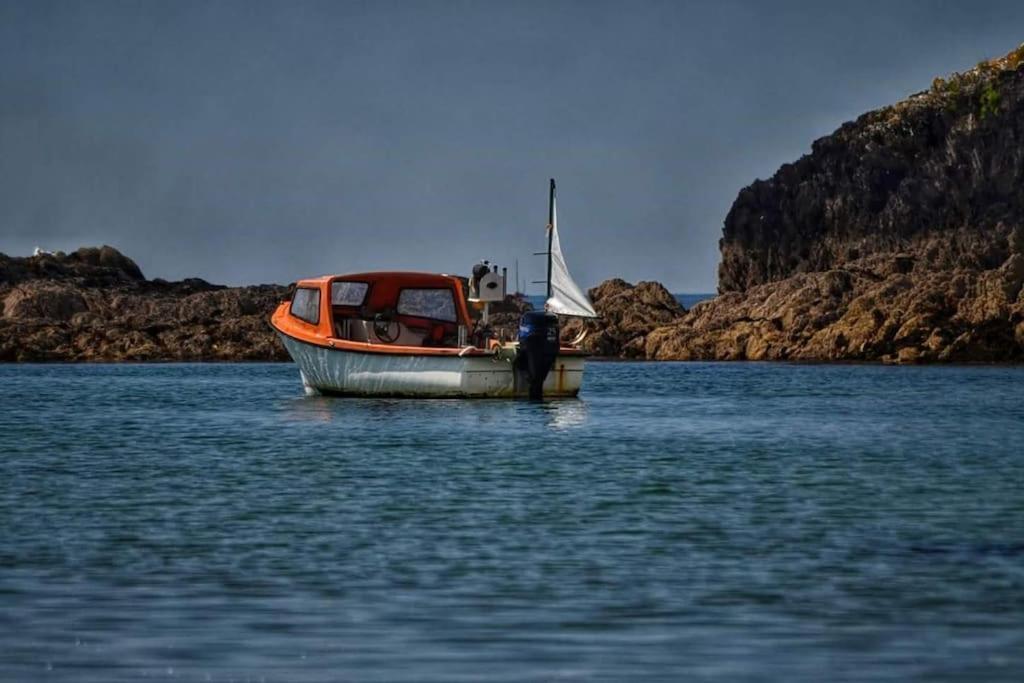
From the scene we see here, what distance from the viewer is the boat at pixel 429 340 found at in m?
44.2

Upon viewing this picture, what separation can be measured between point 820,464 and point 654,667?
16.7m

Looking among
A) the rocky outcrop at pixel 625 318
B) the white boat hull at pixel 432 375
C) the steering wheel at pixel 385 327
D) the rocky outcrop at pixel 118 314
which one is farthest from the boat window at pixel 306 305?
the rocky outcrop at pixel 118 314

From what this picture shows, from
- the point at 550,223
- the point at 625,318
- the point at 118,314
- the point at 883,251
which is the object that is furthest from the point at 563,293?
the point at 883,251

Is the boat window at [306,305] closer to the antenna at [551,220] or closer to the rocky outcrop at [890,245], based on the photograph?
the antenna at [551,220]

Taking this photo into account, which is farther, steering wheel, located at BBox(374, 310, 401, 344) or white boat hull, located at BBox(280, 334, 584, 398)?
steering wheel, located at BBox(374, 310, 401, 344)

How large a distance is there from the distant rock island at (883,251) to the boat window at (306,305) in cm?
3893

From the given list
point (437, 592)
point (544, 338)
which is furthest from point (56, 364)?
point (437, 592)

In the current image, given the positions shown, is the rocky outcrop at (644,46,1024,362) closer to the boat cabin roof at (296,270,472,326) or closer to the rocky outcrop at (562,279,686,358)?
the rocky outcrop at (562,279,686,358)

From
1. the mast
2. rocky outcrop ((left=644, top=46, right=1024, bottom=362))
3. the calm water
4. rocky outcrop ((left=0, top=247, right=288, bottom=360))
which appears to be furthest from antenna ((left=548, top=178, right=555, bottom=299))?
rocky outcrop ((left=0, top=247, right=288, bottom=360))

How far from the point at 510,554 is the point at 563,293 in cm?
3156

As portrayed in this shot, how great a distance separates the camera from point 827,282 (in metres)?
91.1

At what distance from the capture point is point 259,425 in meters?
38.1

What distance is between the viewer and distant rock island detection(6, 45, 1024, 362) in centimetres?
8169

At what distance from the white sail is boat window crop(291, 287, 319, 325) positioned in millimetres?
6414
